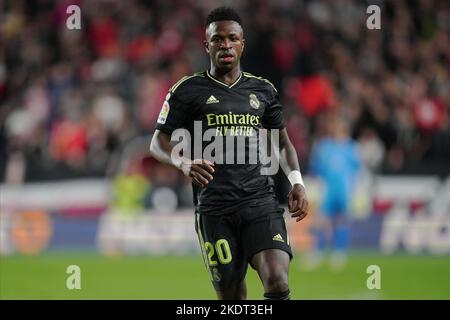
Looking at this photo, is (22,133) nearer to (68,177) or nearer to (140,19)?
(68,177)

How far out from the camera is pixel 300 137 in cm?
1527

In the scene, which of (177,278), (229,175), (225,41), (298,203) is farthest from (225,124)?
(177,278)

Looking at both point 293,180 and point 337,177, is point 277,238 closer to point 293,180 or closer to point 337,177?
point 293,180

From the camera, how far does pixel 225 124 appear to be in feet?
22.1

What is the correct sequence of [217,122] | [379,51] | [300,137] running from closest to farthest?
[217,122] → [300,137] → [379,51]

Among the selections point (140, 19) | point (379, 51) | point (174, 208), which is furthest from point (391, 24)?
point (174, 208)

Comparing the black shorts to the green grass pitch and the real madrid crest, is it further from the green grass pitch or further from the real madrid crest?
the green grass pitch

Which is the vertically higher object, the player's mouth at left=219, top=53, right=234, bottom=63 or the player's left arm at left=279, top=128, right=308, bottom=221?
the player's mouth at left=219, top=53, right=234, bottom=63

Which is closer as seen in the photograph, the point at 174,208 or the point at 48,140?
the point at 174,208

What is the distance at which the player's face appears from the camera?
6.71 metres

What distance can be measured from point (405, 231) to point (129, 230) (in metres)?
3.99

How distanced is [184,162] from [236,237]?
714mm

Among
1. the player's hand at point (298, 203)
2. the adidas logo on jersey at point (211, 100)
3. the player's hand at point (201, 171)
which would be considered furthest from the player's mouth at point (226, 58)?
the player's hand at point (298, 203)

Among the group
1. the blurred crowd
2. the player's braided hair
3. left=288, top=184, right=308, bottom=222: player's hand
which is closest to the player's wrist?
left=288, top=184, right=308, bottom=222: player's hand
